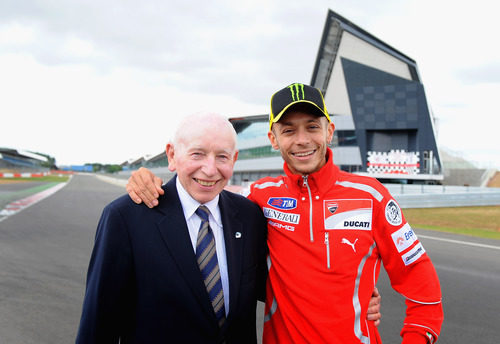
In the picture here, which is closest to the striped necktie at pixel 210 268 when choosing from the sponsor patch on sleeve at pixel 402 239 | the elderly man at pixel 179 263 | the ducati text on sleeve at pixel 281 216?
the elderly man at pixel 179 263

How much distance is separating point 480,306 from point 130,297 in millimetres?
4719

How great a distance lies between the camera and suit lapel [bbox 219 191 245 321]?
1819 millimetres

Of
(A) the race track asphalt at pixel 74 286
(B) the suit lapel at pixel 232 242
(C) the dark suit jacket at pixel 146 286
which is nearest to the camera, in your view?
(C) the dark suit jacket at pixel 146 286

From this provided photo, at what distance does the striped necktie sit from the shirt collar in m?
0.10

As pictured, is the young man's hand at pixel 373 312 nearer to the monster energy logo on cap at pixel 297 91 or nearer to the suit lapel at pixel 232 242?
the suit lapel at pixel 232 242

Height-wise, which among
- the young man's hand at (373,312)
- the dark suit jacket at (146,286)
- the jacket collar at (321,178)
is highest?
the jacket collar at (321,178)

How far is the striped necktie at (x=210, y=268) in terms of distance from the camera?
5.90 ft

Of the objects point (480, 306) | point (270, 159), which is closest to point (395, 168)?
point (270, 159)

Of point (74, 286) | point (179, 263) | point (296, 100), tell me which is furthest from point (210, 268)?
A: point (74, 286)

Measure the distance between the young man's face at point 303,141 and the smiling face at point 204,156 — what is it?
1.45 ft

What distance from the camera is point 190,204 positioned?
1884mm

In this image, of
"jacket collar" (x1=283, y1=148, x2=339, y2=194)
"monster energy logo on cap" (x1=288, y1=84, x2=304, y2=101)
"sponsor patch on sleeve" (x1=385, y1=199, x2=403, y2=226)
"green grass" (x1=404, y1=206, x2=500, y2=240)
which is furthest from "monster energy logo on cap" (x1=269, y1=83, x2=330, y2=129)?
"green grass" (x1=404, y1=206, x2=500, y2=240)

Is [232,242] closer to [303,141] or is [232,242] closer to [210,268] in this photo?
[210,268]

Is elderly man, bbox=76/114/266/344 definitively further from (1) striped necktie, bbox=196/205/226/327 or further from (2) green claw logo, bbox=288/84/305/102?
(2) green claw logo, bbox=288/84/305/102
